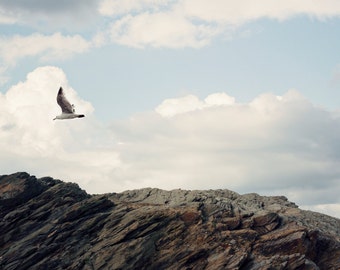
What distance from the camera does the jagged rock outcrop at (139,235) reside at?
58.5 m

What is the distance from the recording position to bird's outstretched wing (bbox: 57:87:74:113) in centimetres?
3822

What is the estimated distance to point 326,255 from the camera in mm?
68000

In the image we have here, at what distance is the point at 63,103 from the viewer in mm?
38344

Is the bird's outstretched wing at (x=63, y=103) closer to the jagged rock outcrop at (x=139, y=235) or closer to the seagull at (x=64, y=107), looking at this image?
the seagull at (x=64, y=107)

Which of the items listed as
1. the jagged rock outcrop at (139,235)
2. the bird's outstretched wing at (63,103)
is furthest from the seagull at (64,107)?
the jagged rock outcrop at (139,235)

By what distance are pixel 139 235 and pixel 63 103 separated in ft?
80.9

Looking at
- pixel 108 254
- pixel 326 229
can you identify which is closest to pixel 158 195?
pixel 108 254

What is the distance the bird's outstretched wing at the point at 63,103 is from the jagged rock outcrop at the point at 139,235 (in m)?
22.7

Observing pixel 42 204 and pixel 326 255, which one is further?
pixel 326 255

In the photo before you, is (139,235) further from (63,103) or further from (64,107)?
(63,103)

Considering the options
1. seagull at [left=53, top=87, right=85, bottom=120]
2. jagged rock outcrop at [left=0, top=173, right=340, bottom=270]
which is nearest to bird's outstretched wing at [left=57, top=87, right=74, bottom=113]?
seagull at [left=53, top=87, right=85, bottom=120]

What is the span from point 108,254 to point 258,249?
14.7m

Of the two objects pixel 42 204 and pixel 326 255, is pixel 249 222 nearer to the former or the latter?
pixel 326 255

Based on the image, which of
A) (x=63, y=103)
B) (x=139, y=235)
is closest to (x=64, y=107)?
(x=63, y=103)
